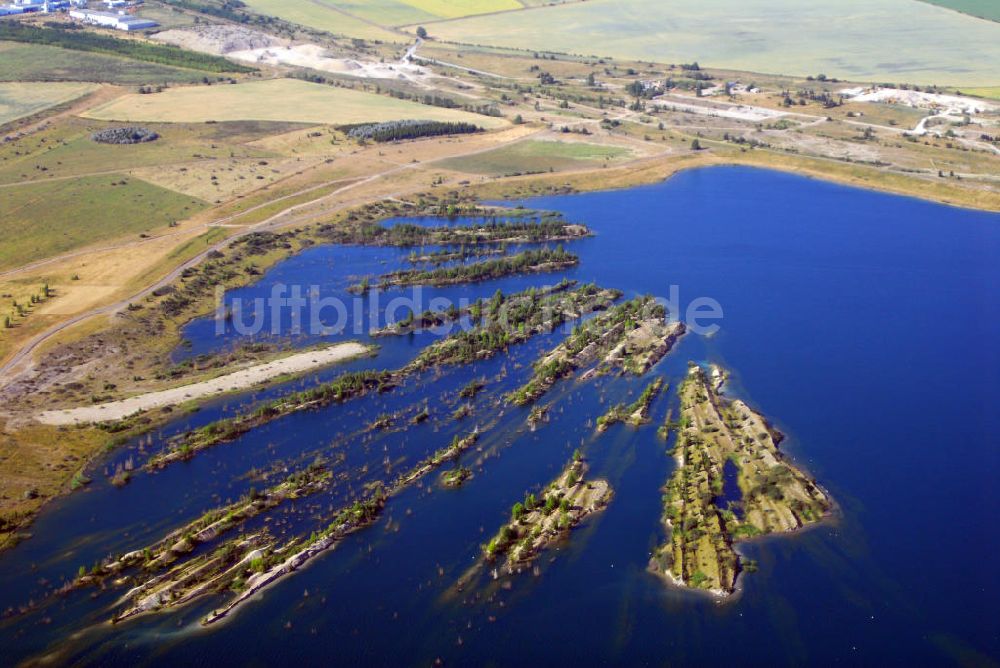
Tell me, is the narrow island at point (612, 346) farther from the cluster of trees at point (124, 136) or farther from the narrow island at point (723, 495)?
the cluster of trees at point (124, 136)

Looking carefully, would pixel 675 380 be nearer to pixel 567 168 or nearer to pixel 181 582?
pixel 181 582

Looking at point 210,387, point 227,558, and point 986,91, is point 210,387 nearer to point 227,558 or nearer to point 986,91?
point 227,558

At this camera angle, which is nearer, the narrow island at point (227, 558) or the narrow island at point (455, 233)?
the narrow island at point (227, 558)

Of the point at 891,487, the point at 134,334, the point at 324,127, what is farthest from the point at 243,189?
the point at 891,487

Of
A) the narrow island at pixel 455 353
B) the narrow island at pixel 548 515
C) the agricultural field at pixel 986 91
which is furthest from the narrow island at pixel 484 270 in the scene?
the agricultural field at pixel 986 91

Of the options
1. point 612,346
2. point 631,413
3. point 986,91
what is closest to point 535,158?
point 612,346
